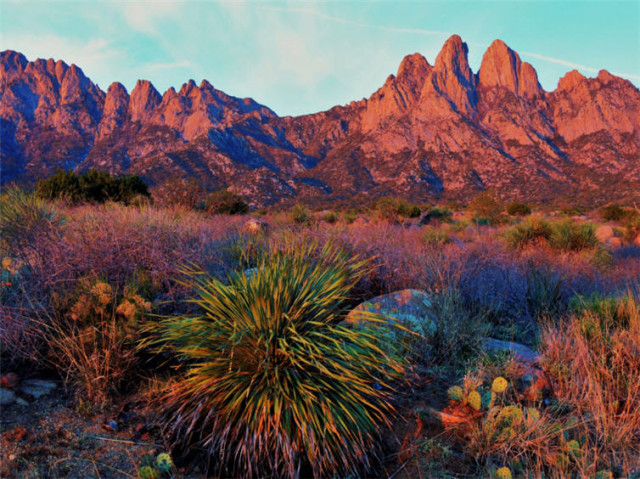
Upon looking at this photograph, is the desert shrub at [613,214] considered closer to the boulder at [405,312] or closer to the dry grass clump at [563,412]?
the dry grass clump at [563,412]

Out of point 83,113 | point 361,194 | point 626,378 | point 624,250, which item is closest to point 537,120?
point 361,194

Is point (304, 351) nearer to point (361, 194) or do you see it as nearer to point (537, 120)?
point (361, 194)

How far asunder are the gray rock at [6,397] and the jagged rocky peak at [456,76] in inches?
4349

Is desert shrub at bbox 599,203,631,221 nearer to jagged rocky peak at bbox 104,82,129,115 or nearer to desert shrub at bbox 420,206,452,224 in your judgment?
desert shrub at bbox 420,206,452,224

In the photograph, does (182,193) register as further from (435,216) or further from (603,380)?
(603,380)

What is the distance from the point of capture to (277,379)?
2676 mm

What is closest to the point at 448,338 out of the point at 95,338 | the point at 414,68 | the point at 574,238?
the point at 95,338

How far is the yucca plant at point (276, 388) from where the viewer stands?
101 inches

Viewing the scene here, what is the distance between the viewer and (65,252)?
13.9ft

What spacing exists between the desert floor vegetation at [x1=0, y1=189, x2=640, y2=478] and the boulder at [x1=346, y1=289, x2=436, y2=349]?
32 mm

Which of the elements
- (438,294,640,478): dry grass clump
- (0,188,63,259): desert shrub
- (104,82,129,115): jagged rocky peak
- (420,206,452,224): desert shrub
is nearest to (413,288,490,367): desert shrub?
(438,294,640,478): dry grass clump

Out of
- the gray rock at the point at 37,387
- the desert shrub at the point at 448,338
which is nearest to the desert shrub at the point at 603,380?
the desert shrub at the point at 448,338

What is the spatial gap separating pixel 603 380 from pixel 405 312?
192 centimetres

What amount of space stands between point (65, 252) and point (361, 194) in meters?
69.6
